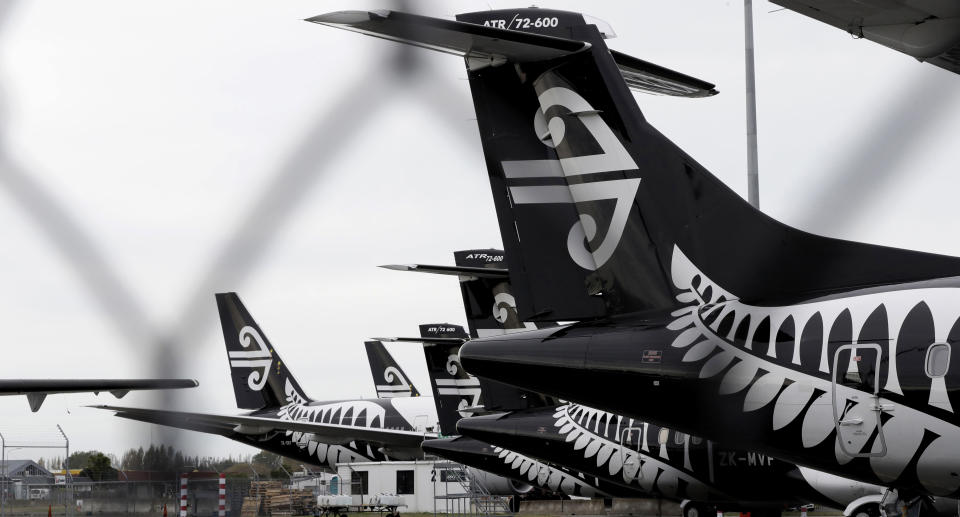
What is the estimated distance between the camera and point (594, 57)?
9.57 meters

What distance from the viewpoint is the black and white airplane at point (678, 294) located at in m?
8.41

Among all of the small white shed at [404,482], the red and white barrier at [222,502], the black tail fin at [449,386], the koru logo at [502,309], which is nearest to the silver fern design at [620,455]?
the koru logo at [502,309]

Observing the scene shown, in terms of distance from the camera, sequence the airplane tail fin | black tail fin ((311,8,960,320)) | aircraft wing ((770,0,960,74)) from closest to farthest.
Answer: aircraft wing ((770,0,960,74)) → black tail fin ((311,8,960,320)) → the airplane tail fin

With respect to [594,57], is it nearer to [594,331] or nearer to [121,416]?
[594,331]

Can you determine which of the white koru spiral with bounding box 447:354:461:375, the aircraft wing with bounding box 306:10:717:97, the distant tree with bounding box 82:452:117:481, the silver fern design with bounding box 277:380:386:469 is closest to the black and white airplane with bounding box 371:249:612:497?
the white koru spiral with bounding box 447:354:461:375

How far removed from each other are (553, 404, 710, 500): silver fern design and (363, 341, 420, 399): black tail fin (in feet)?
77.6

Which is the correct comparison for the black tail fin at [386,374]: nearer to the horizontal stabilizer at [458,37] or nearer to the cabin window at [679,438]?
the cabin window at [679,438]

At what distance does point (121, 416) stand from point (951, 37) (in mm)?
3193

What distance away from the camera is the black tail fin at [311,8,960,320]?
9.23m

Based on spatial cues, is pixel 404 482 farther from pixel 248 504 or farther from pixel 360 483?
pixel 248 504

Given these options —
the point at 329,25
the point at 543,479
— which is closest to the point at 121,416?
the point at 329,25

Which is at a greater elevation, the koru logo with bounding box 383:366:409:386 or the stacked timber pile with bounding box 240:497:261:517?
the koru logo with bounding box 383:366:409:386

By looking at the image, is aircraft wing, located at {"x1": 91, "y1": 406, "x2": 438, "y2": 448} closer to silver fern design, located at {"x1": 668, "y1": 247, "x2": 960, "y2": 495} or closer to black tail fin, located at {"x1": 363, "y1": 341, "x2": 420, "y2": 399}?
black tail fin, located at {"x1": 363, "y1": 341, "x2": 420, "y2": 399}

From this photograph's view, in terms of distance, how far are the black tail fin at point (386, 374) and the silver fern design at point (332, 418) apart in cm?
827
